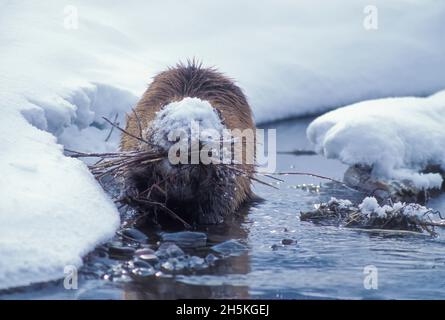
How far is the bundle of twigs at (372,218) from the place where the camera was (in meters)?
4.92

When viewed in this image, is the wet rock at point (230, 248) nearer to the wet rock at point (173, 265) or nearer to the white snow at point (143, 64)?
the wet rock at point (173, 265)

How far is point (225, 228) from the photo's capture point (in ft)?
16.2

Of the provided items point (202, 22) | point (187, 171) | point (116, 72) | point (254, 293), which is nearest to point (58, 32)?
point (116, 72)

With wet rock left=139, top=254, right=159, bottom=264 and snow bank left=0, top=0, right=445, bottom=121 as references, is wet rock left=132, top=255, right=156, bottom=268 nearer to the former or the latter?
wet rock left=139, top=254, right=159, bottom=264

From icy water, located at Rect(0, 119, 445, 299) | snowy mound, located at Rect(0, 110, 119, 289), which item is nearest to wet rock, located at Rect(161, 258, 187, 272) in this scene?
icy water, located at Rect(0, 119, 445, 299)

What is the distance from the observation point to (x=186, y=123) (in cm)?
448

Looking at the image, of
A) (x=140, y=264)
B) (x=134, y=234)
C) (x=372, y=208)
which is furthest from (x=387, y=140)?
(x=140, y=264)

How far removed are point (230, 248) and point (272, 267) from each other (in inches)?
16.0

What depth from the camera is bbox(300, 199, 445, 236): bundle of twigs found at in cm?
492

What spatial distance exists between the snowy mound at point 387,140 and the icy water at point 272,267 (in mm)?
1502

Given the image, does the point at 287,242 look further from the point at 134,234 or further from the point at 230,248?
the point at 134,234

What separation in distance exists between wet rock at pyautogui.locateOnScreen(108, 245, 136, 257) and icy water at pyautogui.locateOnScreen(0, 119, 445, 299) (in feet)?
0.08

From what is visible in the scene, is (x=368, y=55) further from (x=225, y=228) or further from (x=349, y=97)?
(x=225, y=228)
